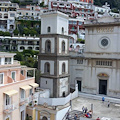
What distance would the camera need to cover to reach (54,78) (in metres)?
28.4

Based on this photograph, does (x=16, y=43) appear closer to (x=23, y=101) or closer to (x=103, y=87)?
(x=103, y=87)

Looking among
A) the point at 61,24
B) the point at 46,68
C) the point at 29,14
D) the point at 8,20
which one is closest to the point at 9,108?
the point at 46,68

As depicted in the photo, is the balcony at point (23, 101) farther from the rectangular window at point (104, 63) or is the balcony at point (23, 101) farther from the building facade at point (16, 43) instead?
the building facade at point (16, 43)

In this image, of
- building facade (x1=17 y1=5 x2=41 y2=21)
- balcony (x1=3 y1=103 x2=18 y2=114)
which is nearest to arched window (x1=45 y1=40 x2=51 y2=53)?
balcony (x1=3 y1=103 x2=18 y2=114)

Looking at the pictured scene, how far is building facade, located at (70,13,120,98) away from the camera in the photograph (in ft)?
101

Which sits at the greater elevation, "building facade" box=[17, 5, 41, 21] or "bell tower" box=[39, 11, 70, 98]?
"building facade" box=[17, 5, 41, 21]

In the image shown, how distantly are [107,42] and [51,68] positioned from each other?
422 inches

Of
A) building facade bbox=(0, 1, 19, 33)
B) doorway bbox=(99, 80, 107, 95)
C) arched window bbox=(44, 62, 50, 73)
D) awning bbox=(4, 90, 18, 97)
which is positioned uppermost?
building facade bbox=(0, 1, 19, 33)

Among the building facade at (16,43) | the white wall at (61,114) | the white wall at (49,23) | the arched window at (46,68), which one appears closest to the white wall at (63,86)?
the arched window at (46,68)

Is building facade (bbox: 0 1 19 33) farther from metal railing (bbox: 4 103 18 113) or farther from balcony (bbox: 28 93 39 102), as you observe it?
metal railing (bbox: 4 103 18 113)

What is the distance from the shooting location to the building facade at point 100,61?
3091cm

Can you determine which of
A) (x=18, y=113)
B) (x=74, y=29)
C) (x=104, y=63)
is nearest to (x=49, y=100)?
(x=18, y=113)

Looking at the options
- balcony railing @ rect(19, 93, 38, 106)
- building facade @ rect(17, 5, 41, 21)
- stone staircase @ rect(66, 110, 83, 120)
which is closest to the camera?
balcony railing @ rect(19, 93, 38, 106)

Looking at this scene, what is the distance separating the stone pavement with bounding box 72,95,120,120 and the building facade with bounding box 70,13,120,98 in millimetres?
3358
